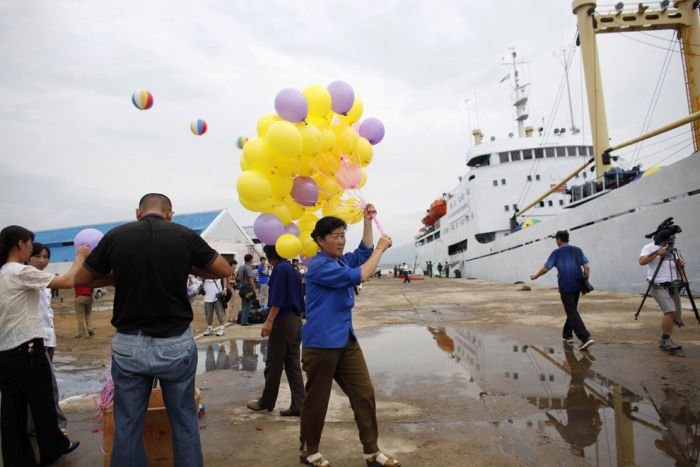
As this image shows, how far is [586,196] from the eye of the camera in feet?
57.2

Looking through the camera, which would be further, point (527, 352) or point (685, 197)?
point (685, 197)

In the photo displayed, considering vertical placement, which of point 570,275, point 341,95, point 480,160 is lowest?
point 570,275

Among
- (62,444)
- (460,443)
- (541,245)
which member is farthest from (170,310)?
(541,245)

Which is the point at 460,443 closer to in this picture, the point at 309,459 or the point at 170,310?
the point at 309,459

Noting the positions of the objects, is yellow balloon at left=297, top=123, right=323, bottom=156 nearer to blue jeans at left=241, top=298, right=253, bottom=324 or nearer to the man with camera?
the man with camera

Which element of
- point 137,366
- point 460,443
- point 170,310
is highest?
point 170,310

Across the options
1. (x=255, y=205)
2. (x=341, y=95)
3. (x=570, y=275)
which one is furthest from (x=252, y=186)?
(x=570, y=275)

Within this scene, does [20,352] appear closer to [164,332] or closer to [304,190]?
[164,332]

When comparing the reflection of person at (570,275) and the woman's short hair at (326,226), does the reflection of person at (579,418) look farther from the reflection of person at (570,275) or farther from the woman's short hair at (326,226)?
the woman's short hair at (326,226)

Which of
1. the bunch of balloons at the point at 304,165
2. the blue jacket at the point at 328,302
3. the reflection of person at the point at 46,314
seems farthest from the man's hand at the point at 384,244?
the reflection of person at the point at 46,314

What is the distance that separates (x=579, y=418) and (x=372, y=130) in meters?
3.08

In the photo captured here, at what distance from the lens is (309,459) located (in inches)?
112

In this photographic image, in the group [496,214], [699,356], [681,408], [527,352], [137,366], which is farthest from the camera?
[496,214]

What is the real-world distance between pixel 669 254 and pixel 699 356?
128 cm
